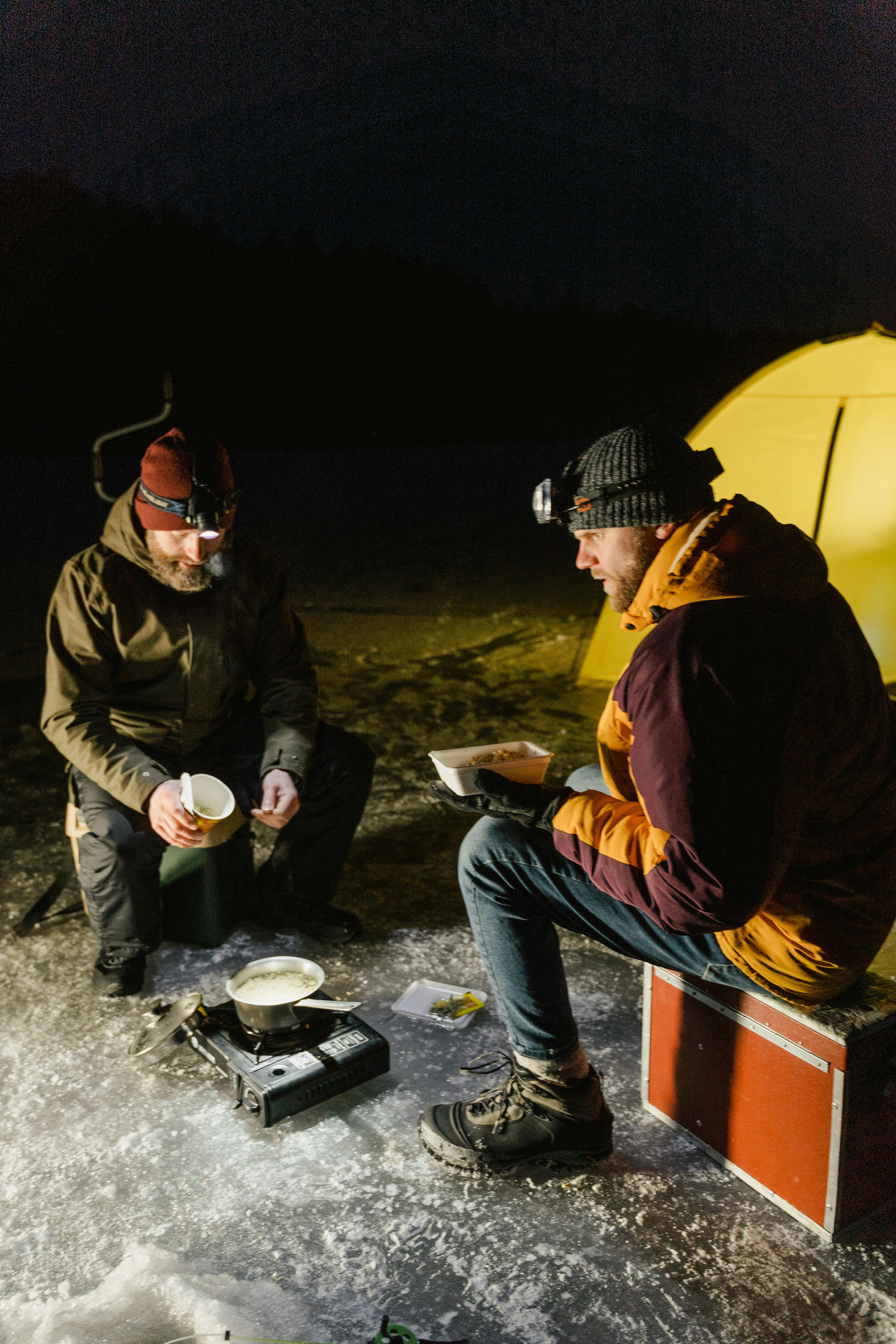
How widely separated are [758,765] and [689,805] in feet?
0.42

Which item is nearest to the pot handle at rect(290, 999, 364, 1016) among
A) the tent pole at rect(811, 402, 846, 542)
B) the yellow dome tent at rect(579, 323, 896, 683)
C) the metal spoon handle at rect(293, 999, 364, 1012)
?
the metal spoon handle at rect(293, 999, 364, 1012)

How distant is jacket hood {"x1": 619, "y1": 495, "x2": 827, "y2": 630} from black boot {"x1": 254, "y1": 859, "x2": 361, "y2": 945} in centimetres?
190

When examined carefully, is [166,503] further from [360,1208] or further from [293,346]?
[293,346]

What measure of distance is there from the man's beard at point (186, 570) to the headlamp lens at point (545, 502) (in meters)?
1.29

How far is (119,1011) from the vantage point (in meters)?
2.76

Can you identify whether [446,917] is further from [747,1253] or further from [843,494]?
[843,494]

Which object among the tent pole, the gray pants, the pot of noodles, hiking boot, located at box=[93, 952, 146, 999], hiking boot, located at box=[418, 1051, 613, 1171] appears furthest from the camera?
the tent pole

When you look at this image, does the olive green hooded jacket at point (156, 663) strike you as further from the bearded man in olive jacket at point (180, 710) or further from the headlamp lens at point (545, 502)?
the headlamp lens at point (545, 502)

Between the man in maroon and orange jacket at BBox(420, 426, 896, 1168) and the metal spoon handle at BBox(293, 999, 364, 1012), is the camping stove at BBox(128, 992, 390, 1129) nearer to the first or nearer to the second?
the metal spoon handle at BBox(293, 999, 364, 1012)

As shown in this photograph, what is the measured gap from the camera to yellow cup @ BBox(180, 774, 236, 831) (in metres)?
2.65

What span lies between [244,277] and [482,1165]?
41.9 metres

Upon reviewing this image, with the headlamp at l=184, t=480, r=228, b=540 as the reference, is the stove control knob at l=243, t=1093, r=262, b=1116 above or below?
below

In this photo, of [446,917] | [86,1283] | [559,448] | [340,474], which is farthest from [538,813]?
[559,448]

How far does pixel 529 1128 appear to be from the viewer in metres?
2.12
